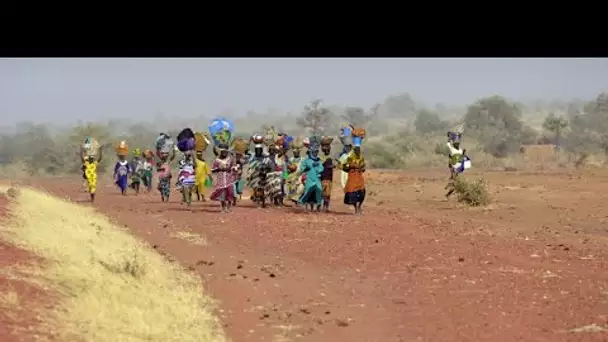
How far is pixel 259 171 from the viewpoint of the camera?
75.5ft

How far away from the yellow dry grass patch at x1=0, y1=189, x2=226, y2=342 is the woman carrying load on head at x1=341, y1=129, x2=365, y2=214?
6860mm

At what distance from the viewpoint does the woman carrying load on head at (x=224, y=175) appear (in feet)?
69.1

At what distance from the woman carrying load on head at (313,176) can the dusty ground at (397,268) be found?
724 mm

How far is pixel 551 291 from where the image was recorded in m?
11.7

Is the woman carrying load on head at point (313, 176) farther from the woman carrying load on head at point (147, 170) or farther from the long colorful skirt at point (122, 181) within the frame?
the woman carrying load on head at point (147, 170)

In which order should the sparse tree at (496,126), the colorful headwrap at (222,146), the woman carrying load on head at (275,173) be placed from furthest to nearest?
the sparse tree at (496,126) → the woman carrying load on head at (275,173) → the colorful headwrap at (222,146)

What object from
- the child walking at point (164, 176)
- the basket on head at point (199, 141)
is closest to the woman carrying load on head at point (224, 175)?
the basket on head at point (199, 141)

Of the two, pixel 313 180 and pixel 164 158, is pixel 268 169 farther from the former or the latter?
pixel 164 158

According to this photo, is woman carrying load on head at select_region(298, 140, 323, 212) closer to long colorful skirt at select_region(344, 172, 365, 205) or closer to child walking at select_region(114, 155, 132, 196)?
long colorful skirt at select_region(344, 172, 365, 205)

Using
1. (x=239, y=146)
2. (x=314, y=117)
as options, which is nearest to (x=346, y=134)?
(x=239, y=146)

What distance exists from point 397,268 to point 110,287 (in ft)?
16.6
